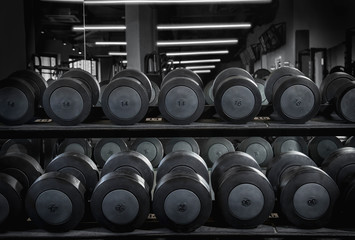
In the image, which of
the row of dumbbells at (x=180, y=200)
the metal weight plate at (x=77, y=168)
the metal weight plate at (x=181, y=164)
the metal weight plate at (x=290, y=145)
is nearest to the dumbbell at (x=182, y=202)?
the row of dumbbells at (x=180, y=200)

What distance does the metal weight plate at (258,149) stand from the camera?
353 cm

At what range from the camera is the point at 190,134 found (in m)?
2.25

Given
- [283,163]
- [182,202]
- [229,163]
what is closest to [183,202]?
[182,202]

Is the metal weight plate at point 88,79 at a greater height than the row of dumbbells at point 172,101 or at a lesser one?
greater

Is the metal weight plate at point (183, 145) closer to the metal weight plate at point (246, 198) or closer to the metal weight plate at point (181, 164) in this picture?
the metal weight plate at point (181, 164)

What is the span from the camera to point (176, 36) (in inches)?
264

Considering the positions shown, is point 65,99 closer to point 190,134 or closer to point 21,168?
point 21,168

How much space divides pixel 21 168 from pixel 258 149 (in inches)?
85.2

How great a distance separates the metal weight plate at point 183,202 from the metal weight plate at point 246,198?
0.13 meters

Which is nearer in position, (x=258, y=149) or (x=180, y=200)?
(x=180, y=200)

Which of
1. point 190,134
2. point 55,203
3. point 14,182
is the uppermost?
point 190,134

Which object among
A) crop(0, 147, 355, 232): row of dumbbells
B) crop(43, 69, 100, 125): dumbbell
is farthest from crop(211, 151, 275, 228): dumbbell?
crop(43, 69, 100, 125): dumbbell

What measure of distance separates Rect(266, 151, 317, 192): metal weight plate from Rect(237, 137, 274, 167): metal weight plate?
87 cm

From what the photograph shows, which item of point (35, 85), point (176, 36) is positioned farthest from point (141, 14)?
point (35, 85)
